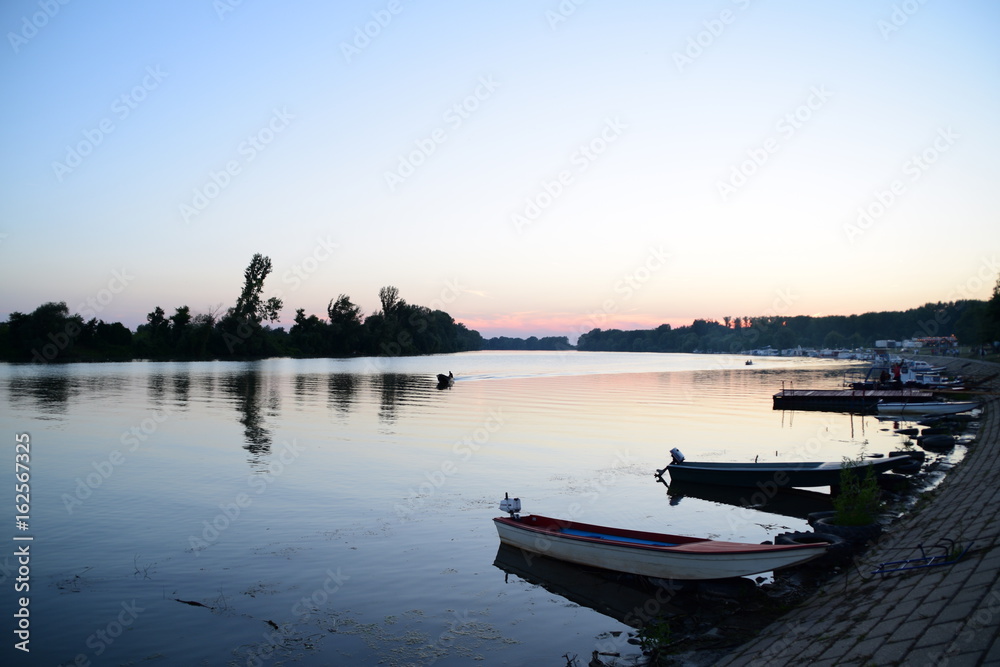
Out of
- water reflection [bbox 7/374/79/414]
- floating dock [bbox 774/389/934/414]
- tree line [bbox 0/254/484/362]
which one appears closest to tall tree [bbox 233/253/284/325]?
tree line [bbox 0/254/484/362]

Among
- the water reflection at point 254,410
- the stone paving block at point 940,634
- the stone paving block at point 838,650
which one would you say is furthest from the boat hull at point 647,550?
the water reflection at point 254,410

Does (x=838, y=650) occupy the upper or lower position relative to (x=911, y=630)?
lower

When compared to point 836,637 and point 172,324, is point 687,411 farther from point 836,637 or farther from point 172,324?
point 172,324

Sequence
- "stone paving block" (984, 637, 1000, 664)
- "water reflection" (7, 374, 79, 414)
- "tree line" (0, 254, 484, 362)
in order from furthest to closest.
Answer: "tree line" (0, 254, 484, 362), "water reflection" (7, 374, 79, 414), "stone paving block" (984, 637, 1000, 664)

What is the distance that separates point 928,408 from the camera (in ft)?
137

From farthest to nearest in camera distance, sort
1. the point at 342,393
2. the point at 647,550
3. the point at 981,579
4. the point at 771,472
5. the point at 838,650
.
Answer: the point at 342,393
the point at 771,472
the point at 647,550
the point at 981,579
the point at 838,650

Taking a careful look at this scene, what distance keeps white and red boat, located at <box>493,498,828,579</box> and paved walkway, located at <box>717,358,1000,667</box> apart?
0.94 metres

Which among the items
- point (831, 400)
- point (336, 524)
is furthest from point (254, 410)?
point (831, 400)

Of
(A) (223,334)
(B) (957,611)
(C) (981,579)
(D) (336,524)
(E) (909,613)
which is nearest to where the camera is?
(B) (957,611)

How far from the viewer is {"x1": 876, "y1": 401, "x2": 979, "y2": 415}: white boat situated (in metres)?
40.1

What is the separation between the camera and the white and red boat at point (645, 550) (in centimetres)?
1102

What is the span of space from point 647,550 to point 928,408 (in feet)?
132

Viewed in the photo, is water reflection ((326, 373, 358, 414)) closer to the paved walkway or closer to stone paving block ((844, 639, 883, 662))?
the paved walkway

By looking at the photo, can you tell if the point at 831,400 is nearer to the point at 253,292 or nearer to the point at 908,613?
the point at 908,613
